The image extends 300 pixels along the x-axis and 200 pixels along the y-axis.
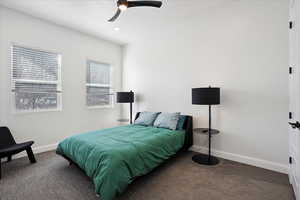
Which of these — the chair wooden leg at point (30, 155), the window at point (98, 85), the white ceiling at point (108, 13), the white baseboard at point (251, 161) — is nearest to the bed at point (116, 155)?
the chair wooden leg at point (30, 155)

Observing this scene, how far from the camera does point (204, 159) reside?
2.84 meters

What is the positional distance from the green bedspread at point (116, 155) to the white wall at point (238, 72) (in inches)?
42.4

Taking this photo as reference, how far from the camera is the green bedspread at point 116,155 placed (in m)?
1.61

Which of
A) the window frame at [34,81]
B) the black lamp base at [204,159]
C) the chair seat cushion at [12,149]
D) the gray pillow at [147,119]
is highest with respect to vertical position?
the window frame at [34,81]

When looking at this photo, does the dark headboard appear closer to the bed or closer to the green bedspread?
the bed

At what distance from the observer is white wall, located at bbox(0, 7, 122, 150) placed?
2.77 metres

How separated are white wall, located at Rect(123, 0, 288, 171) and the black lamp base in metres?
0.23

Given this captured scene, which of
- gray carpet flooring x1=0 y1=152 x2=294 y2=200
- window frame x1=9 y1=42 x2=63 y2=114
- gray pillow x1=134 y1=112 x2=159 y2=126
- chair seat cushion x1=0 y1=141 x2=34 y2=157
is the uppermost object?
window frame x1=9 y1=42 x2=63 y2=114

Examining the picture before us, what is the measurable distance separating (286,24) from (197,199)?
9.47ft

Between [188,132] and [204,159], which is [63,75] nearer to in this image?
[188,132]

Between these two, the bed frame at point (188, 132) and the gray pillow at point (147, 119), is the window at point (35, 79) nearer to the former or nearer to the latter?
the gray pillow at point (147, 119)

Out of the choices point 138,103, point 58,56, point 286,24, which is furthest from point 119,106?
point 286,24

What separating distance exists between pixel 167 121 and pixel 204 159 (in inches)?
39.6

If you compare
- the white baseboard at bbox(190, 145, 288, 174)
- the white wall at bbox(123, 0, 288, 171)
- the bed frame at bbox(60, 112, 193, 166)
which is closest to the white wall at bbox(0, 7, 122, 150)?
the white wall at bbox(123, 0, 288, 171)
